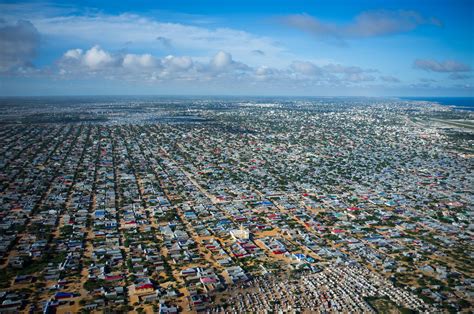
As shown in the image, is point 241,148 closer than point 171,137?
Yes

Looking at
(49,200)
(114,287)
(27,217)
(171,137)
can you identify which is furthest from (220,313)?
(171,137)

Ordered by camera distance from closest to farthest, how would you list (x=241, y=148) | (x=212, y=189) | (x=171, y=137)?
(x=212, y=189), (x=241, y=148), (x=171, y=137)

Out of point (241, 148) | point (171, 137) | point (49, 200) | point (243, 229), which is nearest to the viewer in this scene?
point (243, 229)

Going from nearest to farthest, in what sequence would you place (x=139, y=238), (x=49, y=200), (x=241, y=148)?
(x=139, y=238), (x=49, y=200), (x=241, y=148)

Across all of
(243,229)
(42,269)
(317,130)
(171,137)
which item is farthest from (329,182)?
(317,130)

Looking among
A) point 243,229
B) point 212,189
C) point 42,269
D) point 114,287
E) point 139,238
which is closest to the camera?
point 114,287

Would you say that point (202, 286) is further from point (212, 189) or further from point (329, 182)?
point (329, 182)

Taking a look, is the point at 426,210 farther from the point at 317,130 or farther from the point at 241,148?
the point at 317,130
